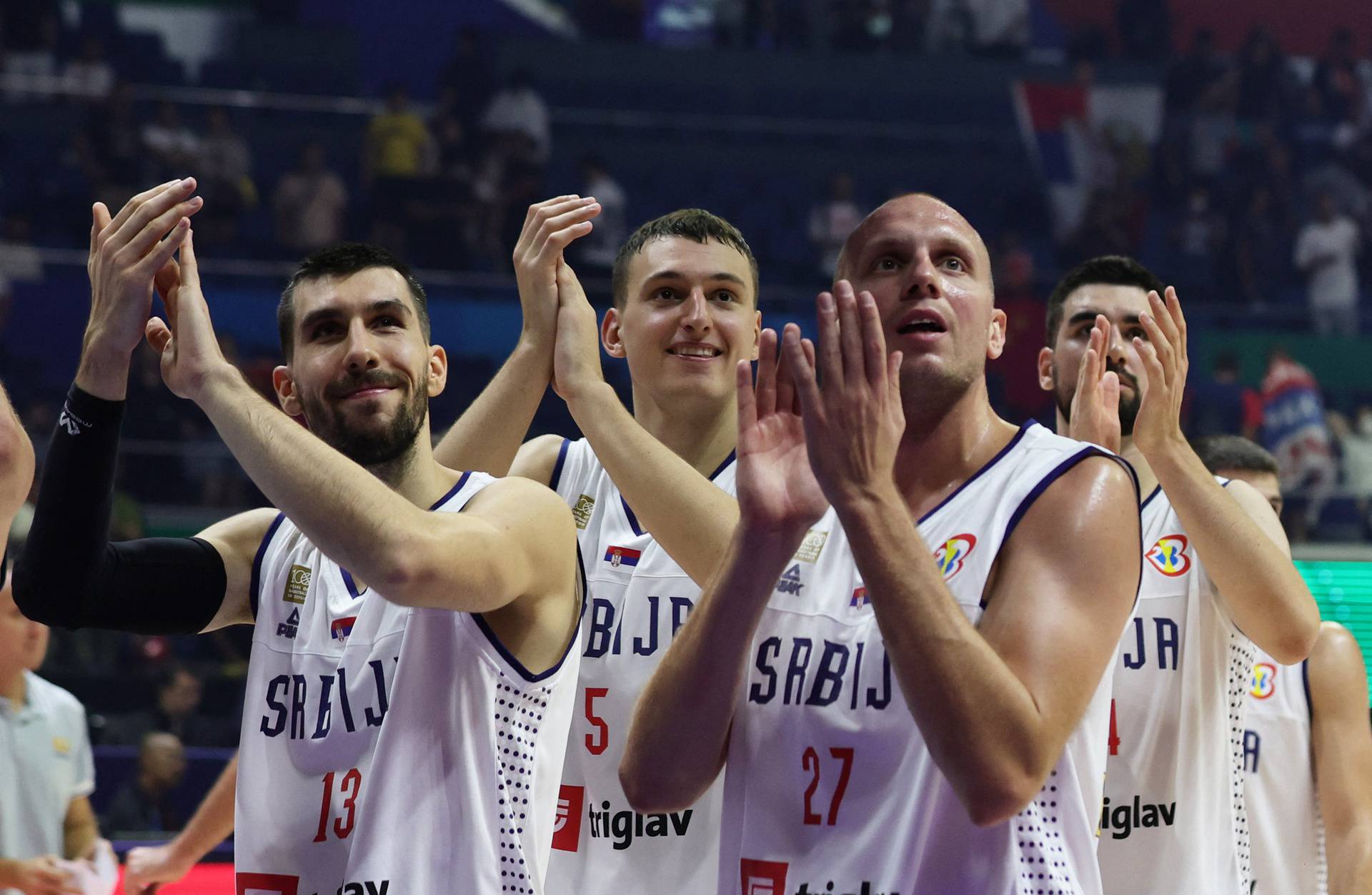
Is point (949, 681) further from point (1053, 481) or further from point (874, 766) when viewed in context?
point (1053, 481)

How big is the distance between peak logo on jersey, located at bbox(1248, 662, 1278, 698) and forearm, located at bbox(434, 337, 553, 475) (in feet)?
8.69

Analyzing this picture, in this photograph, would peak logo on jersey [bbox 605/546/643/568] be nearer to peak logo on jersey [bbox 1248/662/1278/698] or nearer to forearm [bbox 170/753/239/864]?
forearm [bbox 170/753/239/864]

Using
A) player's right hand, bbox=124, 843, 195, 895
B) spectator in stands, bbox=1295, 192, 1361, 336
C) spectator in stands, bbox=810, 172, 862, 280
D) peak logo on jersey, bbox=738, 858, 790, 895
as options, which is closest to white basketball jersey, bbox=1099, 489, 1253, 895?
peak logo on jersey, bbox=738, 858, 790, 895

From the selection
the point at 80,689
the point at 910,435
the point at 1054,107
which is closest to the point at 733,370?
the point at 910,435

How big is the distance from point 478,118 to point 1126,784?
1388 cm

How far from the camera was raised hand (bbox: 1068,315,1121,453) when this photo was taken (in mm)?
3875

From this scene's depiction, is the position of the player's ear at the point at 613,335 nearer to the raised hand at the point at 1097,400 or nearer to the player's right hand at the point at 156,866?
the raised hand at the point at 1097,400

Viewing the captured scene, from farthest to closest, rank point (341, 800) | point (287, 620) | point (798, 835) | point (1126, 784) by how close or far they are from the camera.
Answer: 1. point (1126, 784)
2. point (287, 620)
3. point (341, 800)
4. point (798, 835)

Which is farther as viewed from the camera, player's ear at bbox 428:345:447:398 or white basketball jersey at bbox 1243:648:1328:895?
white basketball jersey at bbox 1243:648:1328:895

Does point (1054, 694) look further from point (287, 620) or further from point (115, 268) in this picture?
point (115, 268)

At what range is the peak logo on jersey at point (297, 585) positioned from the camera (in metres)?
3.49

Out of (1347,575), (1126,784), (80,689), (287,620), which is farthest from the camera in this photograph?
(80,689)

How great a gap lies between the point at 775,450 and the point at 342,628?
1.27 meters

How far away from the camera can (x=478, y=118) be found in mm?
16500
